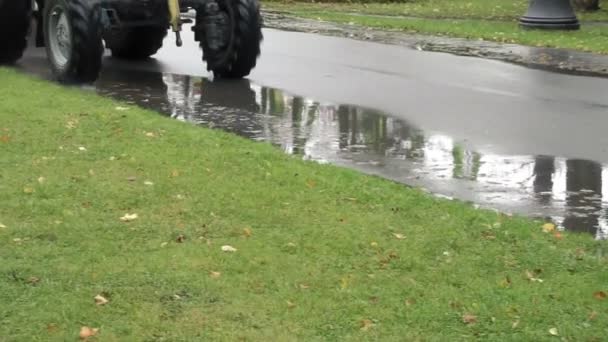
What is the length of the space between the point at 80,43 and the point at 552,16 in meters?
10.1

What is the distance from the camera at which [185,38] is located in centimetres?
1911

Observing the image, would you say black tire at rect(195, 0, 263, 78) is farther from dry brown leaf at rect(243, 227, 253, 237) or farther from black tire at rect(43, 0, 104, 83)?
dry brown leaf at rect(243, 227, 253, 237)

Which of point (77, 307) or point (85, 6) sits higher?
point (85, 6)

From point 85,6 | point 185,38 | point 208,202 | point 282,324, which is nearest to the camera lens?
point 282,324

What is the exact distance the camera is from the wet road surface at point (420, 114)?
8648 millimetres

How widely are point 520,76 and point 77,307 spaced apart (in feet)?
32.8

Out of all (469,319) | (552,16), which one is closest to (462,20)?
(552,16)

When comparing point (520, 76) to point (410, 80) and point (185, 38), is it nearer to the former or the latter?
point (410, 80)

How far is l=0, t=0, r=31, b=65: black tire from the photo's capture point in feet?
48.1

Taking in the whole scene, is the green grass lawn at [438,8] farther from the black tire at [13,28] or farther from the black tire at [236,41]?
the black tire at [13,28]

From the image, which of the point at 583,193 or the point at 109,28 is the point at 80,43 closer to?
the point at 109,28

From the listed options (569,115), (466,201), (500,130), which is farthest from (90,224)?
(569,115)

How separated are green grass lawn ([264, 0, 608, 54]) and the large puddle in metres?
6.83

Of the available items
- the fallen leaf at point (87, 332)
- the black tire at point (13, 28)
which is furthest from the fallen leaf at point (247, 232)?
the black tire at point (13, 28)
